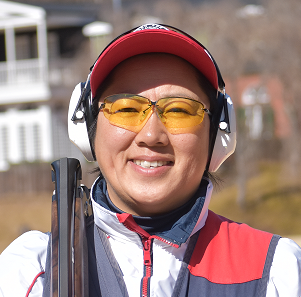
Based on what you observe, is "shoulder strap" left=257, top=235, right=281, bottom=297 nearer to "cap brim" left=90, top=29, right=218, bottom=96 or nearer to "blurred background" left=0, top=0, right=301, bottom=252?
"cap brim" left=90, top=29, right=218, bottom=96

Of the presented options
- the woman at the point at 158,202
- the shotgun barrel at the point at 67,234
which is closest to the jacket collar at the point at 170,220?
the woman at the point at 158,202

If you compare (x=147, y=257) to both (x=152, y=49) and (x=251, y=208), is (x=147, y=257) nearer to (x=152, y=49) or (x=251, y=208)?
(x=152, y=49)

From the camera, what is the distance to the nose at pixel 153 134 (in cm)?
181

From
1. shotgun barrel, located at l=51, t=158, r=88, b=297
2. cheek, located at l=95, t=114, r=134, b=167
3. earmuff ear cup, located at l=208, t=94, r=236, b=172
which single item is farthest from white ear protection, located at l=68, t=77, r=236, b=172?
shotgun barrel, located at l=51, t=158, r=88, b=297

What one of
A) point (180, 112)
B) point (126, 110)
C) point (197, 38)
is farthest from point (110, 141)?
point (197, 38)

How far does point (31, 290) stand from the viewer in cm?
174

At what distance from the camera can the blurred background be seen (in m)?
15.9

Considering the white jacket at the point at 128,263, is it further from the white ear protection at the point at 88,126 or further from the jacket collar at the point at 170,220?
the white ear protection at the point at 88,126

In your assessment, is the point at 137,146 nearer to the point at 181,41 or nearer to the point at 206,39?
the point at 181,41

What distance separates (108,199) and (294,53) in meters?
15.6

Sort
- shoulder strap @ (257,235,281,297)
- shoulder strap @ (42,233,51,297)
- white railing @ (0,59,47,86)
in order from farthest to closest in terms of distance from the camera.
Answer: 1. white railing @ (0,59,47,86)
2. shoulder strap @ (257,235,281,297)
3. shoulder strap @ (42,233,51,297)

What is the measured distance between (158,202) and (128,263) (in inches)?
11.5

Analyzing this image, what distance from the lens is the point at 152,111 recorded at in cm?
186

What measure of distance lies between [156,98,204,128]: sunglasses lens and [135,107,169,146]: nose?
29 millimetres
